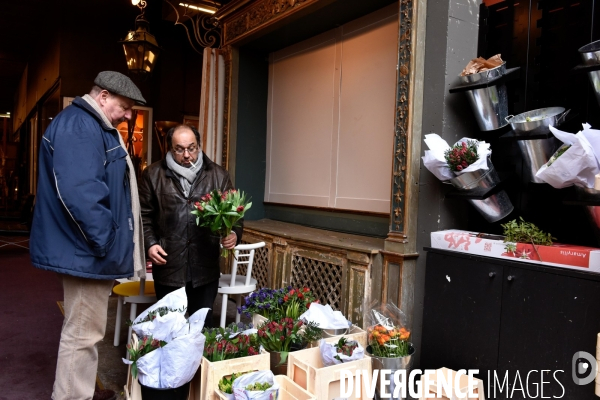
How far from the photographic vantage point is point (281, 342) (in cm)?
244

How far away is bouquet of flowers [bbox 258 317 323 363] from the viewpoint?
7.97 ft

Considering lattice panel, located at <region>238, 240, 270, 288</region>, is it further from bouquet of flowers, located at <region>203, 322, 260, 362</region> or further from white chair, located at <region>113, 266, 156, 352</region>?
bouquet of flowers, located at <region>203, 322, 260, 362</region>

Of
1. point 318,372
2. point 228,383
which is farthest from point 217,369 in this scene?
point 318,372

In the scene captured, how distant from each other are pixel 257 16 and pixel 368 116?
5.30ft

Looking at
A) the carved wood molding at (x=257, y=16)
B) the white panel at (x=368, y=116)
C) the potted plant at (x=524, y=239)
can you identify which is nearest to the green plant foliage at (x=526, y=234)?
the potted plant at (x=524, y=239)

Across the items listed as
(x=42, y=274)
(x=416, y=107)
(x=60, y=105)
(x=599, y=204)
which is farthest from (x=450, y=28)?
(x=60, y=105)

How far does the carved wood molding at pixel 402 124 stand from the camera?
9.88 feet

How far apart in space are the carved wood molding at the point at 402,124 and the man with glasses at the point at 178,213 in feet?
3.31

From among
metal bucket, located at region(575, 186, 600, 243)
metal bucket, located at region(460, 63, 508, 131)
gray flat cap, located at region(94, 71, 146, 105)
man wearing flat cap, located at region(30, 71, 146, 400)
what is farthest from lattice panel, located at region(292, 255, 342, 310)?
gray flat cap, located at region(94, 71, 146, 105)

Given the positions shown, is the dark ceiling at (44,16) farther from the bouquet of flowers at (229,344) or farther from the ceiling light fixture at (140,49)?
the bouquet of flowers at (229,344)

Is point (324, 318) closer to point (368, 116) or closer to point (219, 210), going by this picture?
point (219, 210)

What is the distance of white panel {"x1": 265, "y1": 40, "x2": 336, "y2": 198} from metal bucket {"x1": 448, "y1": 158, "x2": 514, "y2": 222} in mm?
1826

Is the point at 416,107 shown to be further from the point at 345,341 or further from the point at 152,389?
the point at 152,389

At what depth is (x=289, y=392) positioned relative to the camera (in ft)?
7.04
